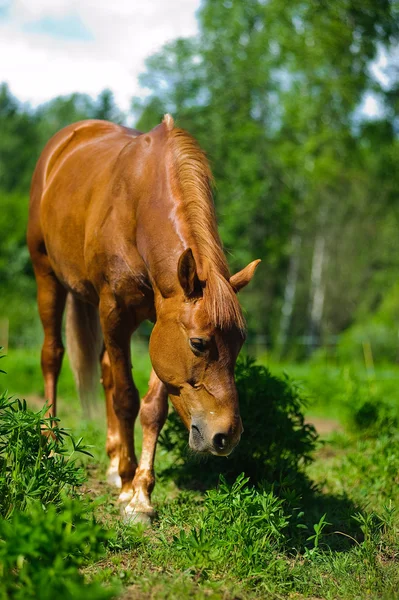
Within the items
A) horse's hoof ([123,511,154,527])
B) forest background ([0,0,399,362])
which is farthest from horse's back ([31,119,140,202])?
forest background ([0,0,399,362])

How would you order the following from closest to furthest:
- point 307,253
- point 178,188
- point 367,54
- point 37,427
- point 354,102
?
point 37,427 < point 178,188 < point 367,54 < point 354,102 < point 307,253

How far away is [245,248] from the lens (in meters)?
27.2

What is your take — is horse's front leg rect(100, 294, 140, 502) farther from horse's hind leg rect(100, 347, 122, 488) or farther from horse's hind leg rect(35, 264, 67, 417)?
horse's hind leg rect(35, 264, 67, 417)

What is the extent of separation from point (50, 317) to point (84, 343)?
14.0 inches

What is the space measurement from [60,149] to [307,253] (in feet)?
95.7

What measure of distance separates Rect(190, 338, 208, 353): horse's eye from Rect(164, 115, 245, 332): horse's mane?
0.38 feet

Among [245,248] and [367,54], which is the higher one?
[367,54]

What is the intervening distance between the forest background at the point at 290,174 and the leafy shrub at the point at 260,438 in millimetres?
11580

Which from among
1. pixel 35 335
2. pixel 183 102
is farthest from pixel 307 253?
pixel 35 335

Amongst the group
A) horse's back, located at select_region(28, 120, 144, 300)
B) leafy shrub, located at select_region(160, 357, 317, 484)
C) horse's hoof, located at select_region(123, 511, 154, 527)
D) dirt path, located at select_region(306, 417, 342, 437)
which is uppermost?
horse's back, located at select_region(28, 120, 144, 300)

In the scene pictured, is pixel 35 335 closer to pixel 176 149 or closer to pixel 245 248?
pixel 245 248

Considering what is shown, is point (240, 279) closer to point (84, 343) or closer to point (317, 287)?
point (84, 343)

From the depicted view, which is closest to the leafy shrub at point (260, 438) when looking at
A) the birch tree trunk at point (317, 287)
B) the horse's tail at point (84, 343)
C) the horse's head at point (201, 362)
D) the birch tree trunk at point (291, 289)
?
the horse's head at point (201, 362)

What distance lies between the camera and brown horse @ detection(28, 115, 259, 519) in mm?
3719
